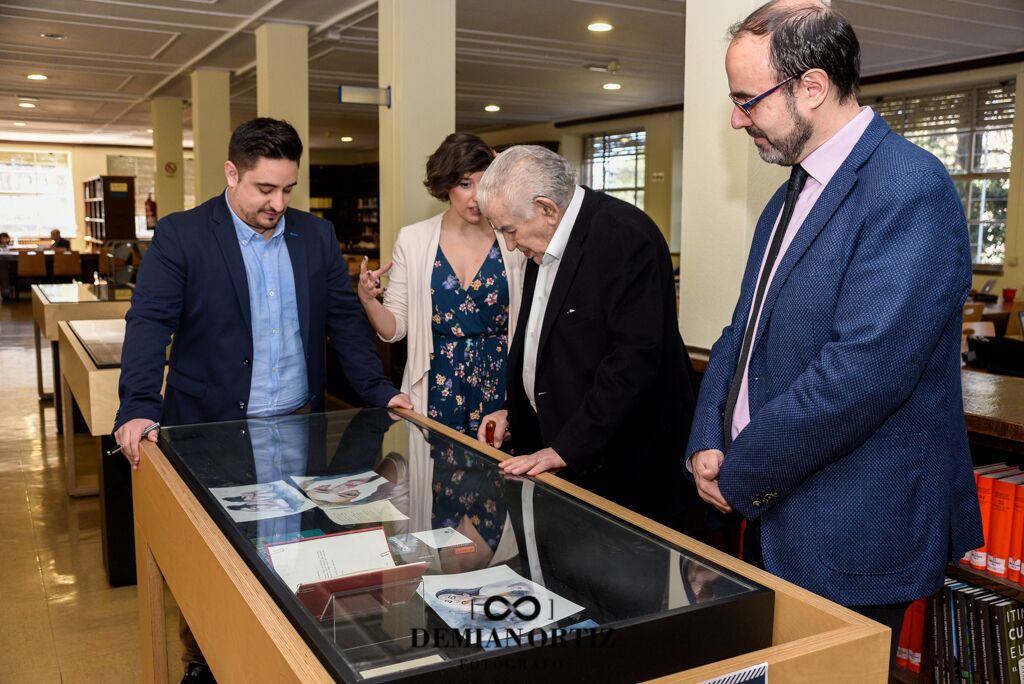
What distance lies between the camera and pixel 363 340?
2.77 metres

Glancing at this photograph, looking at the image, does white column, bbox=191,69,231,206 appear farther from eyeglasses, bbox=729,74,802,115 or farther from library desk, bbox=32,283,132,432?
eyeglasses, bbox=729,74,802,115

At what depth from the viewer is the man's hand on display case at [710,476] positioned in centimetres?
177

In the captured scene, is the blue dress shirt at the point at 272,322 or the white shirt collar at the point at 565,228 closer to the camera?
the white shirt collar at the point at 565,228

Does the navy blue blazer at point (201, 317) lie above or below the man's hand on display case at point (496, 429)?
above

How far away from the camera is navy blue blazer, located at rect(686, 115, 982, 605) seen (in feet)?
4.99

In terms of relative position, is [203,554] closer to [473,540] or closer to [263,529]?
[263,529]

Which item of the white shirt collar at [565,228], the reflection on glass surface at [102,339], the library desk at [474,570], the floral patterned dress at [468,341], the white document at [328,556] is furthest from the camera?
the reflection on glass surface at [102,339]

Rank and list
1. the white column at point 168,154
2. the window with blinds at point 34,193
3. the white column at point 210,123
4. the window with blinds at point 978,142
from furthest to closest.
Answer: the window with blinds at point 34,193 < the white column at point 168,154 < the window with blinds at point 978,142 < the white column at point 210,123

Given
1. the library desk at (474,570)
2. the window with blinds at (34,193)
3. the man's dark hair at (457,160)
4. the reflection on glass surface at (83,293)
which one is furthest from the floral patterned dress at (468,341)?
the window with blinds at (34,193)

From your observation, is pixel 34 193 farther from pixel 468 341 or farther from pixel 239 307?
pixel 239 307

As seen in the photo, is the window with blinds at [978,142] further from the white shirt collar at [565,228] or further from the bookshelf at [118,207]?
the bookshelf at [118,207]

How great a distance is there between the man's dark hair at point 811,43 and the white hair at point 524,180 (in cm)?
63

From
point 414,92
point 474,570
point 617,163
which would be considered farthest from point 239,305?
point 617,163

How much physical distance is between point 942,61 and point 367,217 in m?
14.4
